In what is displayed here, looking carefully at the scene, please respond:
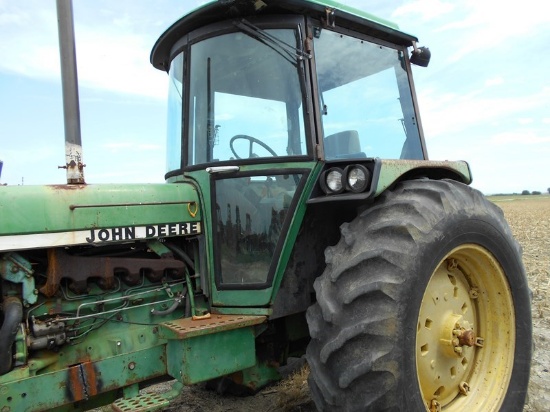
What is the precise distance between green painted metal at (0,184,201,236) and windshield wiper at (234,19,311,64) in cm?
94

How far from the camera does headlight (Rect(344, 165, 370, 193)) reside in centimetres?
256

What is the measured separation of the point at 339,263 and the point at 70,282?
1401 mm

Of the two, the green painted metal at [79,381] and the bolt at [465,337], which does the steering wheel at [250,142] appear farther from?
the bolt at [465,337]

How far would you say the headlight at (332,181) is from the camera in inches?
104

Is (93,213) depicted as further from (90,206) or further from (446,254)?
(446,254)

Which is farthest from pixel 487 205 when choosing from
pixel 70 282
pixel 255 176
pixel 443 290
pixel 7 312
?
pixel 7 312

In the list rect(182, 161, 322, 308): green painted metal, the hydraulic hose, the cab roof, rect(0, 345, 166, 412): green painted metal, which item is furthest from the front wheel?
the hydraulic hose

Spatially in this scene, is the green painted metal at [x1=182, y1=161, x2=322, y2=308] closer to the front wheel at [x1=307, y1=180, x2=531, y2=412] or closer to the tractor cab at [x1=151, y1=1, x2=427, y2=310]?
the tractor cab at [x1=151, y1=1, x2=427, y2=310]

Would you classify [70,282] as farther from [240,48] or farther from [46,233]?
[240,48]

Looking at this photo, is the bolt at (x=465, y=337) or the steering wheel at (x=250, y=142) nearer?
the bolt at (x=465, y=337)

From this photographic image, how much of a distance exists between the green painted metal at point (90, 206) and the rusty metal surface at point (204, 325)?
1.90 ft

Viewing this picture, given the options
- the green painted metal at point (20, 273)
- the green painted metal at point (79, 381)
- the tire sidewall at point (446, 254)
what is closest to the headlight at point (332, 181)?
the tire sidewall at point (446, 254)

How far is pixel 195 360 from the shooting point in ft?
8.50

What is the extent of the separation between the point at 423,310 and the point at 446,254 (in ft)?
1.08
